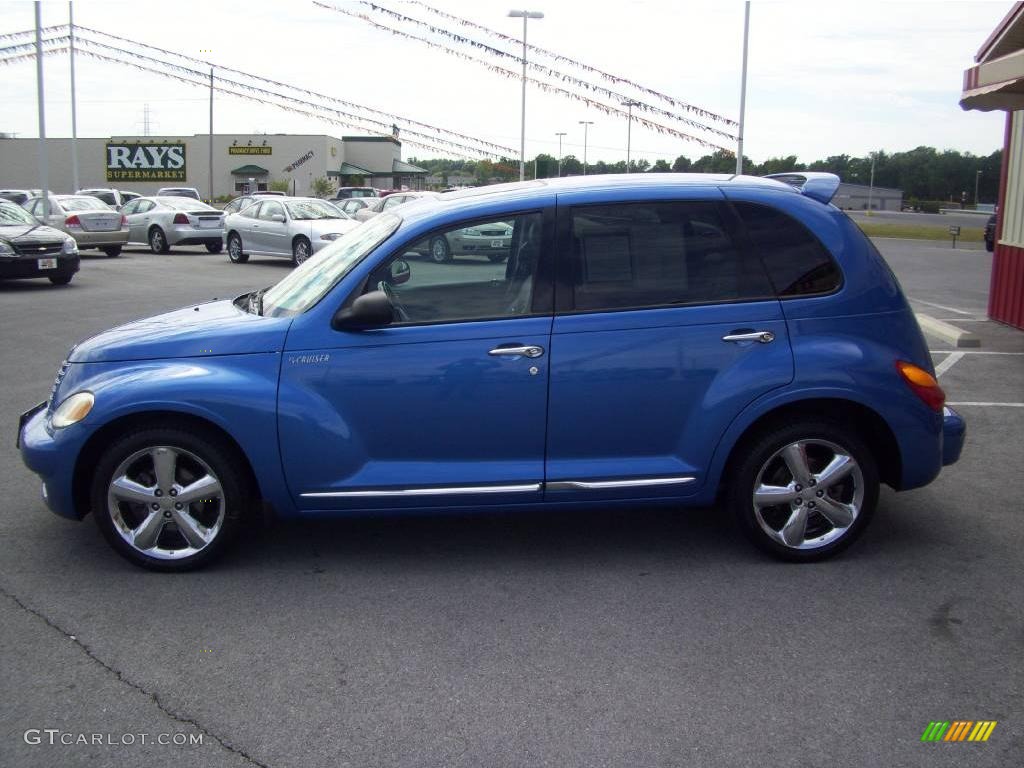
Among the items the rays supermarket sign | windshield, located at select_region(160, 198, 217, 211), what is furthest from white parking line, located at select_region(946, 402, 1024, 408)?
the rays supermarket sign

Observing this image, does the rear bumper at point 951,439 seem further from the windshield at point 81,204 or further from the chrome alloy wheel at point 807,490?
the windshield at point 81,204

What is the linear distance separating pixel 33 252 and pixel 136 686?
15.8 m

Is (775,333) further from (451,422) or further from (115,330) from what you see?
(115,330)

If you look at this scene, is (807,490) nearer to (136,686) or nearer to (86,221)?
(136,686)

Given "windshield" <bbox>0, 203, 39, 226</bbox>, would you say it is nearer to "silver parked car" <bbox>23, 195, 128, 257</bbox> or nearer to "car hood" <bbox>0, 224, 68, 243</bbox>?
"car hood" <bbox>0, 224, 68, 243</bbox>

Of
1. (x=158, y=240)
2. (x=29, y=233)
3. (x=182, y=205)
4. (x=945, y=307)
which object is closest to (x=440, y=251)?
(x=945, y=307)

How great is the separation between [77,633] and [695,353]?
9.75ft

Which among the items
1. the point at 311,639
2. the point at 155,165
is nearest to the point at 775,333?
the point at 311,639

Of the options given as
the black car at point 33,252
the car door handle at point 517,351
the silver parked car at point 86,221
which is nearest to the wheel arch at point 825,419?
the car door handle at point 517,351

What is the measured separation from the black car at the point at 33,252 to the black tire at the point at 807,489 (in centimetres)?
1580

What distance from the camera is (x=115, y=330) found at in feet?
17.4

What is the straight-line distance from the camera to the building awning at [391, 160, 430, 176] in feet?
239

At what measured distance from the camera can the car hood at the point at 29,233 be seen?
1750 centimetres

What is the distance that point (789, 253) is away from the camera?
498 centimetres
